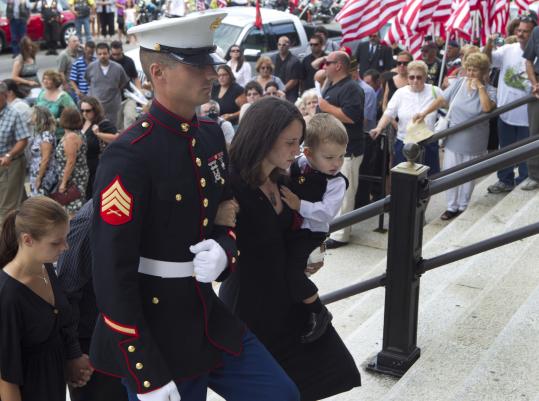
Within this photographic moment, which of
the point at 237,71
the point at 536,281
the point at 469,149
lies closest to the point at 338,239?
the point at 469,149

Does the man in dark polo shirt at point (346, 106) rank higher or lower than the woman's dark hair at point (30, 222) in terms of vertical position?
lower

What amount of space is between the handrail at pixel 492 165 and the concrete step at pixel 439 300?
920 millimetres

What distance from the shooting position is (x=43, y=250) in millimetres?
3055

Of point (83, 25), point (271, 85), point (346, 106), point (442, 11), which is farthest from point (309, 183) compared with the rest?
point (83, 25)

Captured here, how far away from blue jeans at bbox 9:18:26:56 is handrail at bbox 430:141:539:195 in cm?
1915

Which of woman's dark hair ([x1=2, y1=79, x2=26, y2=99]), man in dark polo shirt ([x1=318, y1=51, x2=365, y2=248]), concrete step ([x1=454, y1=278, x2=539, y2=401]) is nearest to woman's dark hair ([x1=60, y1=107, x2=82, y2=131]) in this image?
woman's dark hair ([x1=2, y1=79, x2=26, y2=99])

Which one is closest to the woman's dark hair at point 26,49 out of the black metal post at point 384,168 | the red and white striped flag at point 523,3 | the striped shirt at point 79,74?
the striped shirt at point 79,74

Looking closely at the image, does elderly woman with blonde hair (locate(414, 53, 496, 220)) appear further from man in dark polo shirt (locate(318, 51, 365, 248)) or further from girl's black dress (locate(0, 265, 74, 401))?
girl's black dress (locate(0, 265, 74, 401))

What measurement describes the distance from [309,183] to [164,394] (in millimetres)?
1145

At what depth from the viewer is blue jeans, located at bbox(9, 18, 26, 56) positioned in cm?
2114

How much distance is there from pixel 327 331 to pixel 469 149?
5.32 metres

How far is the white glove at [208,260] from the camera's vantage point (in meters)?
2.55

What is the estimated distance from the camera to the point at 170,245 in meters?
2.56

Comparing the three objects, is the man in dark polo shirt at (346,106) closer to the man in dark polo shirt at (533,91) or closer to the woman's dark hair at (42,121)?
the man in dark polo shirt at (533,91)
